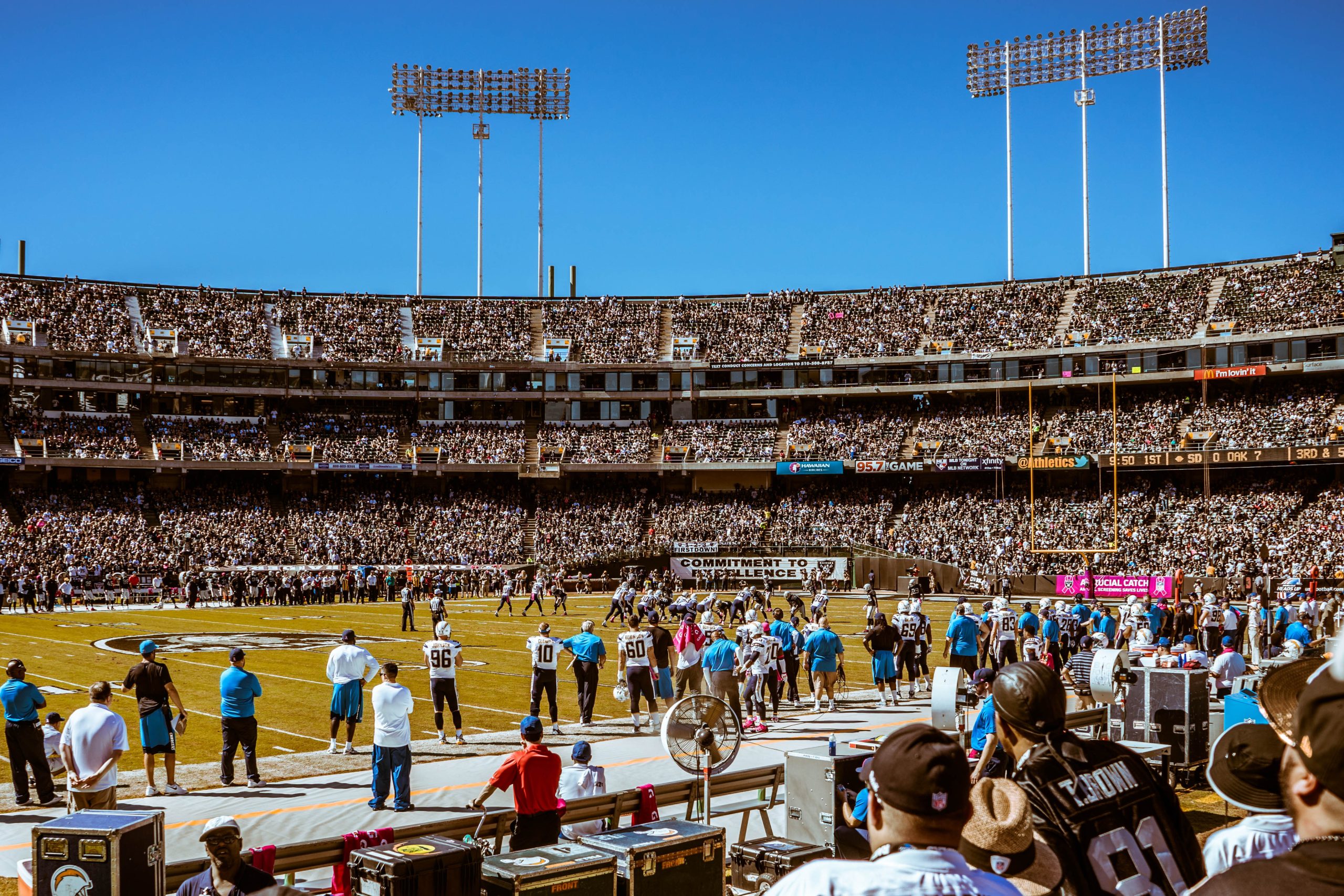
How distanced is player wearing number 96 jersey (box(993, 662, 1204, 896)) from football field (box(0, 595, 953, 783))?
12.7 metres

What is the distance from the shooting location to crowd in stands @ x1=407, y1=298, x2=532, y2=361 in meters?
68.1

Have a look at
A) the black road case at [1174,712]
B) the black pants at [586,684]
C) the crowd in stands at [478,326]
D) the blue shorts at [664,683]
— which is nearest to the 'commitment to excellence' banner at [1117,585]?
the blue shorts at [664,683]

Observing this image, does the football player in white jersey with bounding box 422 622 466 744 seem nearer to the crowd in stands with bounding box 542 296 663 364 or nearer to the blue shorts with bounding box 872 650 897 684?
the blue shorts with bounding box 872 650 897 684

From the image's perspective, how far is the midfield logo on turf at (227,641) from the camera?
93.4 ft

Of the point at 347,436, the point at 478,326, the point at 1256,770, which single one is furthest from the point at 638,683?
the point at 478,326

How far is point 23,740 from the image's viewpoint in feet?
41.7

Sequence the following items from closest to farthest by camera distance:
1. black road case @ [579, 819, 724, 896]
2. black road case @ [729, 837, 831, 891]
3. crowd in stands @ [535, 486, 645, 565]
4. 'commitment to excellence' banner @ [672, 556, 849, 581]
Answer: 1. black road case @ [579, 819, 724, 896]
2. black road case @ [729, 837, 831, 891]
3. 'commitment to excellence' banner @ [672, 556, 849, 581]
4. crowd in stands @ [535, 486, 645, 565]

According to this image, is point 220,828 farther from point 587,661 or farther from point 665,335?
point 665,335

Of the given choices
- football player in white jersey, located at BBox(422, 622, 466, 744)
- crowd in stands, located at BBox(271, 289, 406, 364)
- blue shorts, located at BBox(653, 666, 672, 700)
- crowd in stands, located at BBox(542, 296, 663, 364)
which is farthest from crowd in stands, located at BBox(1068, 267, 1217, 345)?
football player in white jersey, located at BBox(422, 622, 466, 744)

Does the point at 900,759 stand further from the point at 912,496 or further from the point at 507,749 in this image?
the point at 912,496

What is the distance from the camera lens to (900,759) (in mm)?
2961

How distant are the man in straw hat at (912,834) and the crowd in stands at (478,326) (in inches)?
2575

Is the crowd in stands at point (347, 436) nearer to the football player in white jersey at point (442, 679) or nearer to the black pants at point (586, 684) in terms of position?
the black pants at point (586, 684)

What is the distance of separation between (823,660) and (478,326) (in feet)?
178
